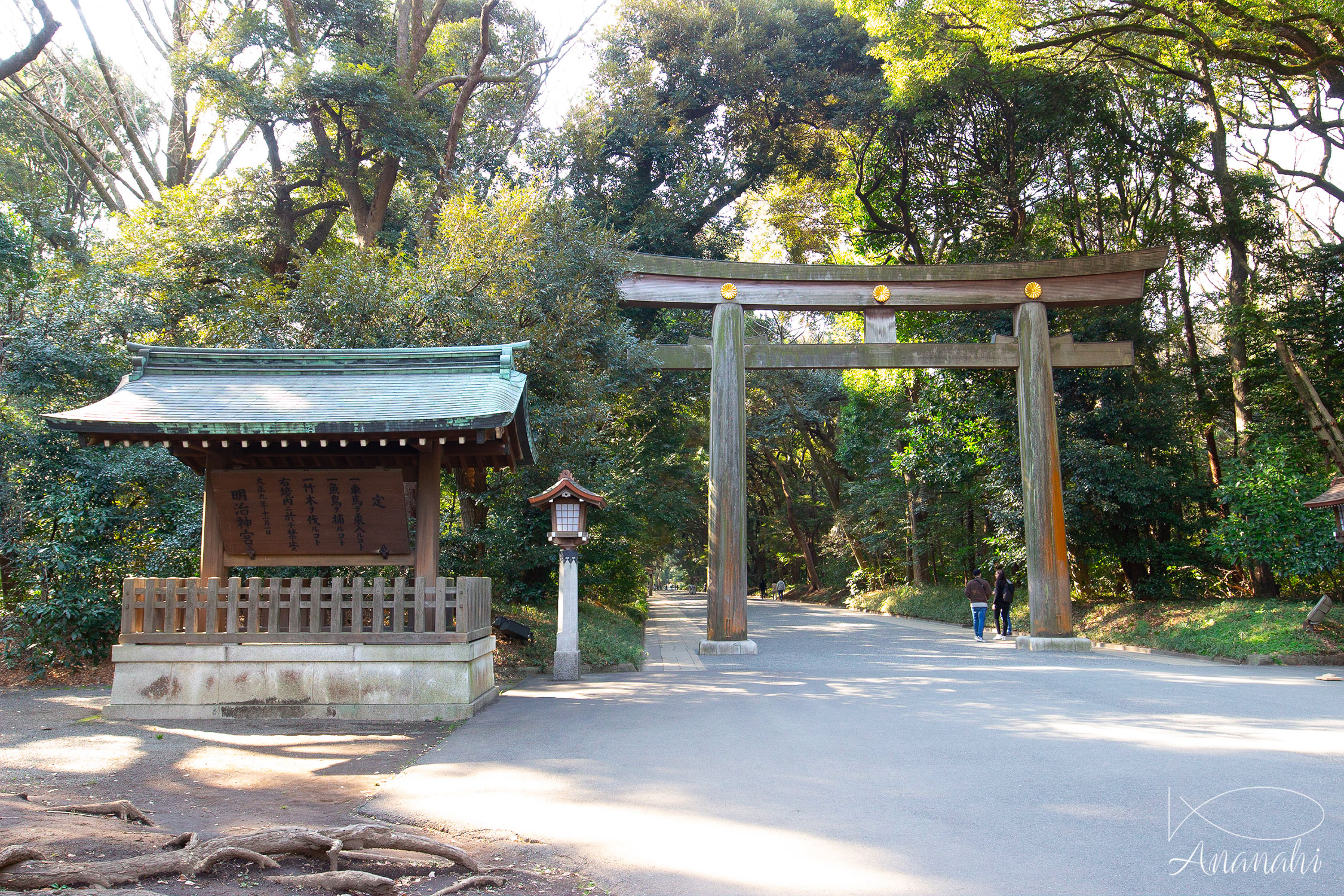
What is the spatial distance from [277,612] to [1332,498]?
1364 cm

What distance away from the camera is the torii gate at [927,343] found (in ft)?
43.0

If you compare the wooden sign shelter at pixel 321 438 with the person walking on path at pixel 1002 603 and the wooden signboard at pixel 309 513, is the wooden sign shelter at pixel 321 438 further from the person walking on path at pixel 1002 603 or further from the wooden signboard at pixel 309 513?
Answer: the person walking on path at pixel 1002 603

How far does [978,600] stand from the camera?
600 inches

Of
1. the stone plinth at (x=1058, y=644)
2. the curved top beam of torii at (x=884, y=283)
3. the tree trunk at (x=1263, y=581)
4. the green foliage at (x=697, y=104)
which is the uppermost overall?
the green foliage at (x=697, y=104)

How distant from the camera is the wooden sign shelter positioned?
7.89 metres

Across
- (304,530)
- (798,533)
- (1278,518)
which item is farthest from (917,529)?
(304,530)

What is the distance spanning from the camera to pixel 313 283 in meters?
12.1

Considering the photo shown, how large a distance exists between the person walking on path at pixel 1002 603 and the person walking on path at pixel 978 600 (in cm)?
28

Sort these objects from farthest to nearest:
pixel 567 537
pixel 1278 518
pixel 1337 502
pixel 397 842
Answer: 1. pixel 1278 518
2. pixel 1337 502
3. pixel 567 537
4. pixel 397 842

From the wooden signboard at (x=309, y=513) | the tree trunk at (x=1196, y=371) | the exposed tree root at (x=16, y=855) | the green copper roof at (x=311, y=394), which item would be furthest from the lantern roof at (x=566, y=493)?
the tree trunk at (x=1196, y=371)

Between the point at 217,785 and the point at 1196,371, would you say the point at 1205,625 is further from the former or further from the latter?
the point at 217,785

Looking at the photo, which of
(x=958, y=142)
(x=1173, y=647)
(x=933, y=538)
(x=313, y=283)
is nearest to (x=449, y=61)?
(x=313, y=283)

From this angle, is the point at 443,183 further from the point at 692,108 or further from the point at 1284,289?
the point at 1284,289

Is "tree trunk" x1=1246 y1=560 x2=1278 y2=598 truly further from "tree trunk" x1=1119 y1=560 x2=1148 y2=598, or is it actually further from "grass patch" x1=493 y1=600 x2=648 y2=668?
"grass patch" x1=493 y1=600 x2=648 y2=668
